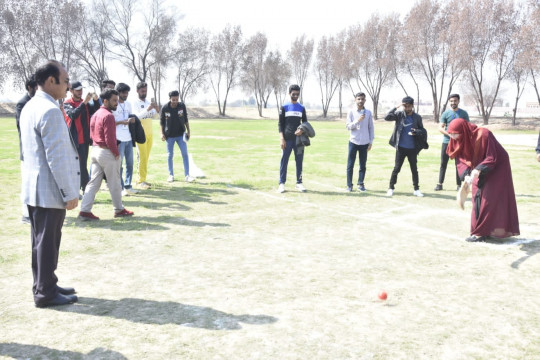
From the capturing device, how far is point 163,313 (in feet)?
12.0

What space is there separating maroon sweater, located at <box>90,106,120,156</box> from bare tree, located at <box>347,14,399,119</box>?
187 feet

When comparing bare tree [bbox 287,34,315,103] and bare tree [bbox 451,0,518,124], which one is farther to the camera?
bare tree [bbox 287,34,315,103]

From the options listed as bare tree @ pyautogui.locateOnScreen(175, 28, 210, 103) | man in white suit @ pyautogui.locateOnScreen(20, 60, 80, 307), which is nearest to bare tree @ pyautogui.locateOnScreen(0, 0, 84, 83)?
bare tree @ pyautogui.locateOnScreen(175, 28, 210, 103)

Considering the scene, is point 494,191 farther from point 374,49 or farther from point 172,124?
point 374,49

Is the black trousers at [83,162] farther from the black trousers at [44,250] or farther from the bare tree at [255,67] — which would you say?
the bare tree at [255,67]

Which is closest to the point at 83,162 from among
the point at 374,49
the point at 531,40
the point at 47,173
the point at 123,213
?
the point at 123,213

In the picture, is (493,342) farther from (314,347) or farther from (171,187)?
(171,187)

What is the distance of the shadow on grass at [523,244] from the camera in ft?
17.0

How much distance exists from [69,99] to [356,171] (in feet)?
26.4

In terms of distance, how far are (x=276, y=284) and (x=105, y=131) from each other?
394 centimetres

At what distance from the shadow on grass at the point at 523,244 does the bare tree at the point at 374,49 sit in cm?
5666

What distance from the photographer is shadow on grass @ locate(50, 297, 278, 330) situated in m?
3.49

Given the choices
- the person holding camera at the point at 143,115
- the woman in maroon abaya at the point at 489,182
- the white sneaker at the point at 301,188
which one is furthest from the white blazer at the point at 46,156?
the white sneaker at the point at 301,188

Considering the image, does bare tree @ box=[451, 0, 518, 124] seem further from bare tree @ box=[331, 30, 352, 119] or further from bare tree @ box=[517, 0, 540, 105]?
bare tree @ box=[331, 30, 352, 119]
